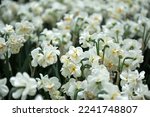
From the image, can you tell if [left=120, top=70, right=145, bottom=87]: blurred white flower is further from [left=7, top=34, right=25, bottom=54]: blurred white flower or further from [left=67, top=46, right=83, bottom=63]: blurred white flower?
[left=7, top=34, right=25, bottom=54]: blurred white flower

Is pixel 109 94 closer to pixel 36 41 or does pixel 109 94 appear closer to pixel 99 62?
pixel 99 62

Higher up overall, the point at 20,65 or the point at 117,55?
the point at 117,55

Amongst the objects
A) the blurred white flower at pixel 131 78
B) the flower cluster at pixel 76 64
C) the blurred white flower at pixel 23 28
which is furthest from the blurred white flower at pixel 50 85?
the blurred white flower at pixel 23 28

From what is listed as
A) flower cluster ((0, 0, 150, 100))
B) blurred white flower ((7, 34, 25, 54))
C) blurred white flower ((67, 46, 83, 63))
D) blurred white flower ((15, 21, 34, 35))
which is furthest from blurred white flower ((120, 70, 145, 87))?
blurred white flower ((15, 21, 34, 35))

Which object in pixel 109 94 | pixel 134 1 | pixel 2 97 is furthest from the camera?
pixel 134 1

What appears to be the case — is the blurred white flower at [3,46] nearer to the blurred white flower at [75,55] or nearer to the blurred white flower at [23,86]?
the blurred white flower at [75,55]

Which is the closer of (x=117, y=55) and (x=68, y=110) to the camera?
(x=68, y=110)

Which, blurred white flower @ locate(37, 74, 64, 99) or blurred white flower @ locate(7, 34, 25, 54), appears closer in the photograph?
blurred white flower @ locate(37, 74, 64, 99)

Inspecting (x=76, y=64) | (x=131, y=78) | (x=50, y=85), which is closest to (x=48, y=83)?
(x=50, y=85)

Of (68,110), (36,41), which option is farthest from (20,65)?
(68,110)
